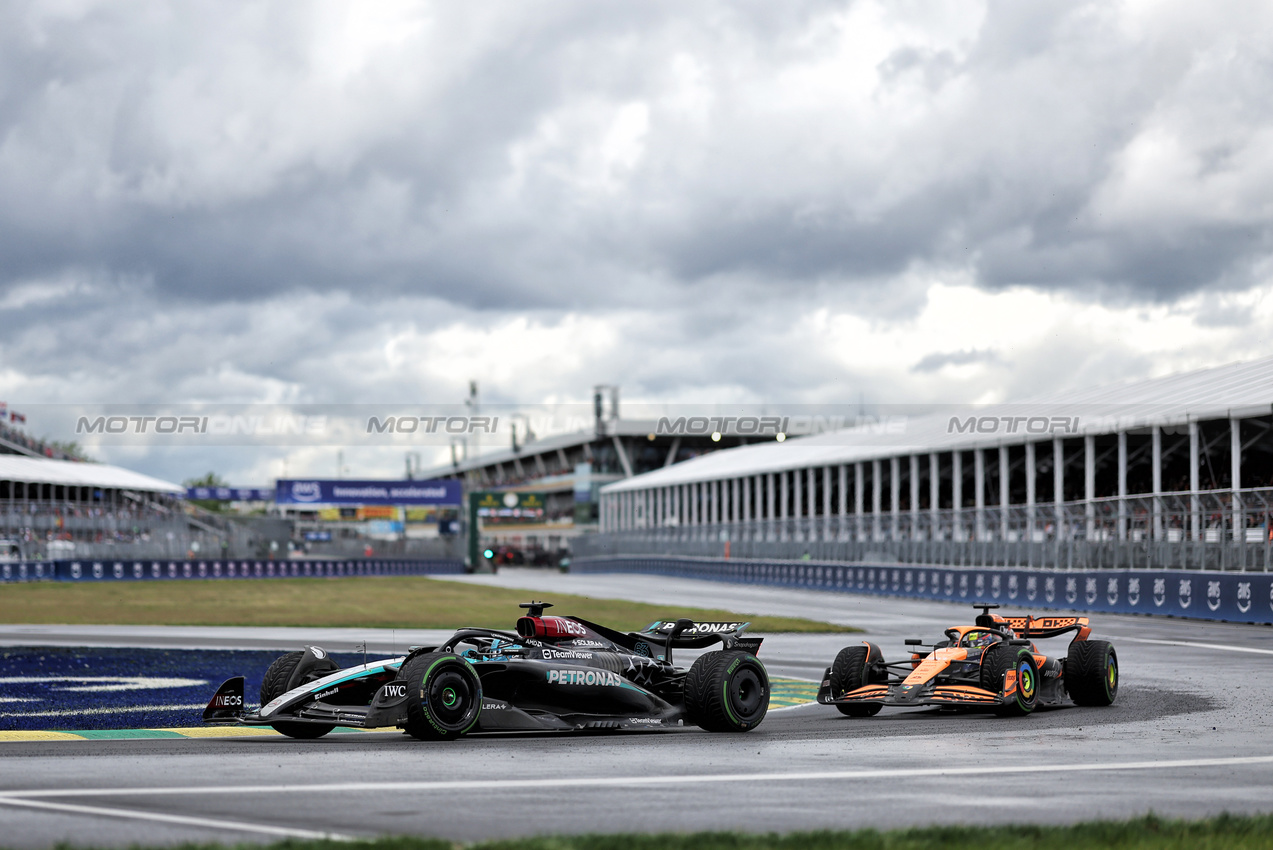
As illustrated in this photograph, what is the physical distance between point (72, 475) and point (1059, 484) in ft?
Result: 175

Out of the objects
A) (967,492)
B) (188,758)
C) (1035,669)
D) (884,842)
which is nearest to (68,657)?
(188,758)

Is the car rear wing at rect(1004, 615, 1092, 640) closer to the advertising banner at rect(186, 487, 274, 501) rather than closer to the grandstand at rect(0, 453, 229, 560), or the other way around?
the grandstand at rect(0, 453, 229, 560)

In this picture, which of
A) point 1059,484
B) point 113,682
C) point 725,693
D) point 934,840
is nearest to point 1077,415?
point 1059,484

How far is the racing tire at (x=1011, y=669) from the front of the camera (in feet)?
43.0

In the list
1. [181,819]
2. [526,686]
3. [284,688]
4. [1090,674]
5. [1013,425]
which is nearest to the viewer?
[181,819]

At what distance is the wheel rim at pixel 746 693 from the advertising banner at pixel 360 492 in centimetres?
6930

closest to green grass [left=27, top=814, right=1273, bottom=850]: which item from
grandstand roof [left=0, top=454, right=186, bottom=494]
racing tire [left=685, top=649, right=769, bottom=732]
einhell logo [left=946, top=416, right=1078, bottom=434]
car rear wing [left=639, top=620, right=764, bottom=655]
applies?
racing tire [left=685, top=649, right=769, bottom=732]

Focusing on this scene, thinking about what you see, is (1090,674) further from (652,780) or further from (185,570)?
(185,570)

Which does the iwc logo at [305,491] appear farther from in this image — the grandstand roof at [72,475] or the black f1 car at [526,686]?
the black f1 car at [526,686]

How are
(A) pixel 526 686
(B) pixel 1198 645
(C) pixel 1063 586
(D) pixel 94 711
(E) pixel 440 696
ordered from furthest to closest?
(C) pixel 1063 586 < (B) pixel 1198 645 < (D) pixel 94 711 < (A) pixel 526 686 < (E) pixel 440 696

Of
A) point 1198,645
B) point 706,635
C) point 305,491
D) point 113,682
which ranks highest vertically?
point 305,491

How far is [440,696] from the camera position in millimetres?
10914

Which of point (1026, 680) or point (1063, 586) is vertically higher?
point (1026, 680)

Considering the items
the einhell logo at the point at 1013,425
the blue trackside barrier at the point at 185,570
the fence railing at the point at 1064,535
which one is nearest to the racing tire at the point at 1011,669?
the fence railing at the point at 1064,535
